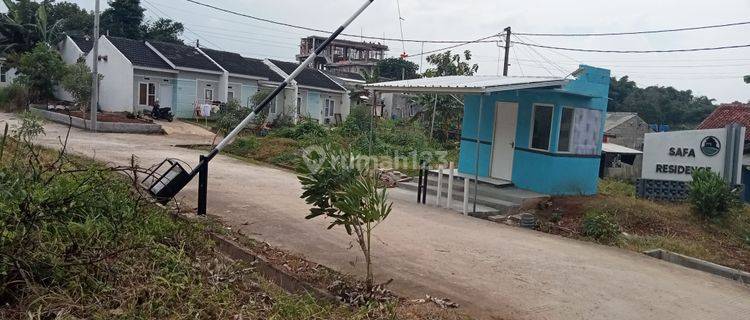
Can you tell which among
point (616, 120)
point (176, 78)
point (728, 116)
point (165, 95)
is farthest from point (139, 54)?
point (728, 116)

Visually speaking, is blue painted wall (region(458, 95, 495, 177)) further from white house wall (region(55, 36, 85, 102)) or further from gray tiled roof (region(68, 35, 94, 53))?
gray tiled roof (region(68, 35, 94, 53))

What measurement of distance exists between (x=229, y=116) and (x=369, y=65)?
5618cm

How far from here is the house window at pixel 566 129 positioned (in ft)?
40.0

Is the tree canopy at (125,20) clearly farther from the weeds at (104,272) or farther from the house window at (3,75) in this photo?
the weeds at (104,272)

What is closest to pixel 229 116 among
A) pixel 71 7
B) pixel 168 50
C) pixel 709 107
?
pixel 168 50

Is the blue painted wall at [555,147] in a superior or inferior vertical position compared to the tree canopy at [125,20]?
inferior

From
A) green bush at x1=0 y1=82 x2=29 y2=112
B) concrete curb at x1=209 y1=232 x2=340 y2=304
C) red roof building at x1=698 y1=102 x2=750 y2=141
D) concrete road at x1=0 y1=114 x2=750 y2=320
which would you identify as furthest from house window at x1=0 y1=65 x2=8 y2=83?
red roof building at x1=698 y1=102 x2=750 y2=141

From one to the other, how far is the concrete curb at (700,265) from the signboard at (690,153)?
13.9 feet

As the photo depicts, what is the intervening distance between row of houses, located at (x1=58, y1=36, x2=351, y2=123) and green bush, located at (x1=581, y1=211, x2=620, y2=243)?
2189 centimetres

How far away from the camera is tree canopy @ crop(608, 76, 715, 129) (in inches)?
2272

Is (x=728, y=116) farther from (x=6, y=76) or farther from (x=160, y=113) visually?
(x=6, y=76)

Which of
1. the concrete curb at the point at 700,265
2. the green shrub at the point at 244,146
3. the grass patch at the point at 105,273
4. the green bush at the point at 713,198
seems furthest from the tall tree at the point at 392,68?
the grass patch at the point at 105,273

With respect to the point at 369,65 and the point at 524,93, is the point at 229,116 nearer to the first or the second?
the point at 524,93

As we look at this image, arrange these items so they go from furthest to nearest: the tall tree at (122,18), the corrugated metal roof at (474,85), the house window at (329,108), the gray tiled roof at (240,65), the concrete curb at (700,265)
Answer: the tall tree at (122,18) < the house window at (329,108) < the gray tiled roof at (240,65) < the corrugated metal roof at (474,85) < the concrete curb at (700,265)
